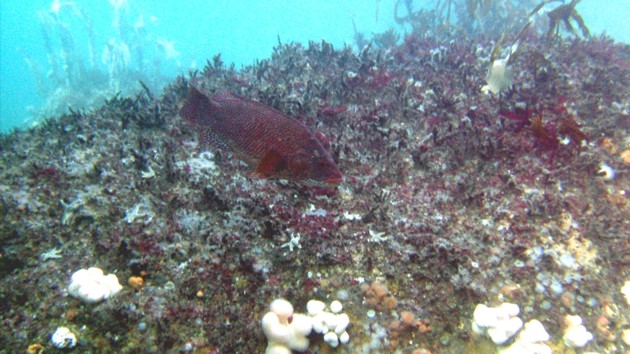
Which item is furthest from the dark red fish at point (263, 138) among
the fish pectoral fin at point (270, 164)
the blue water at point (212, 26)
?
the blue water at point (212, 26)

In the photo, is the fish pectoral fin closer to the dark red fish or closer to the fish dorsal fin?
the dark red fish

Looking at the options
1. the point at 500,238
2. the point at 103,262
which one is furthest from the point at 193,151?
the point at 500,238

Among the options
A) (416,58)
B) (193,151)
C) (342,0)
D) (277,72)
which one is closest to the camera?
(193,151)

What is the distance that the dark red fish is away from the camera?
2.83 m

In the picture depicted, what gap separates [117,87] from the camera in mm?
20672

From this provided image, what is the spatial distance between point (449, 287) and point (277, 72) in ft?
22.7

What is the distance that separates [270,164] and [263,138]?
11.4 inches

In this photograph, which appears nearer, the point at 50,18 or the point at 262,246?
the point at 262,246

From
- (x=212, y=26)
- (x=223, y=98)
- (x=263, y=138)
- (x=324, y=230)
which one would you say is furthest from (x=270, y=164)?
(x=212, y=26)

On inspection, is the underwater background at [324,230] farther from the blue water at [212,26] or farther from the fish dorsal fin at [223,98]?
the blue water at [212,26]

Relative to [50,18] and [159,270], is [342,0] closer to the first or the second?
[50,18]

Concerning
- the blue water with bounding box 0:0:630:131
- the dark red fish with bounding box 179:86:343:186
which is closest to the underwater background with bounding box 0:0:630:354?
the dark red fish with bounding box 179:86:343:186

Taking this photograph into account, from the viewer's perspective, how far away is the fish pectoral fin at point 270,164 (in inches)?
111

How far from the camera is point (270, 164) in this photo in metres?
2.82
